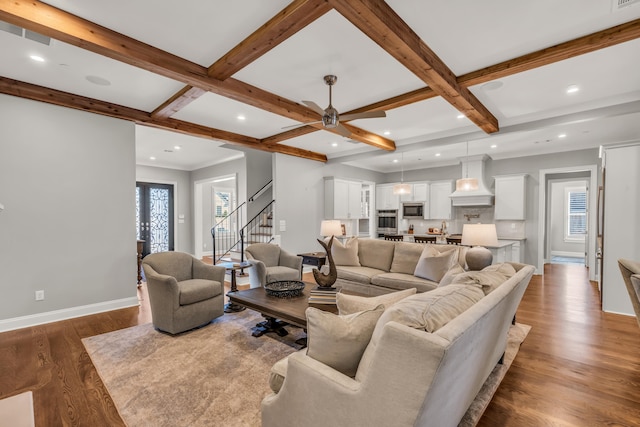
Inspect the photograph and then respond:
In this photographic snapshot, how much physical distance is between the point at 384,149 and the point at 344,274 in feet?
10.0

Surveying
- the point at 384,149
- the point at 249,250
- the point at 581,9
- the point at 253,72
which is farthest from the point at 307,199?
the point at 581,9

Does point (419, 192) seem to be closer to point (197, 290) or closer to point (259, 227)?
point (259, 227)

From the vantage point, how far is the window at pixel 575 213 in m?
9.30

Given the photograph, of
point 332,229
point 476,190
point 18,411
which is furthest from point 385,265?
point 18,411

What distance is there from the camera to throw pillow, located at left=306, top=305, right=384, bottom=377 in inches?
54.7

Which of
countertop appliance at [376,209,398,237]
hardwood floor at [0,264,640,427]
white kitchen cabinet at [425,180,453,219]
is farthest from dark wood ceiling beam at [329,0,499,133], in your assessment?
countertop appliance at [376,209,398,237]

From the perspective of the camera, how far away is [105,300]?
404 cm

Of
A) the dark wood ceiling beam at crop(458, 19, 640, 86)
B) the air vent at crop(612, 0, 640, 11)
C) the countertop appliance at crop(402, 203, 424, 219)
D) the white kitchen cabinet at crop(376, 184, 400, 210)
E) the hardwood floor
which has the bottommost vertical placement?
the hardwood floor

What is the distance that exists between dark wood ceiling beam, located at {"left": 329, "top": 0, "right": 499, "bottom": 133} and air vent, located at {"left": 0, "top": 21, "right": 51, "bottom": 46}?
2531 mm

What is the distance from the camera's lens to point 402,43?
7.80 feet

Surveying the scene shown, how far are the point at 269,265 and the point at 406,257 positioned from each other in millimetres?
2170

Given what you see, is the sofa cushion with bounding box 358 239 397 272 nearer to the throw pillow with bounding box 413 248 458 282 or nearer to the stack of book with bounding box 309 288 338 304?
the throw pillow with bounding box 413 248 458 282

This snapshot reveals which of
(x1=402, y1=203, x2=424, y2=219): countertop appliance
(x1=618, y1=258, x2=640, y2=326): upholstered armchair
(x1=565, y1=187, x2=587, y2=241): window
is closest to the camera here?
(x1=618, y1=258, x2=640, y2=326): upholstered armchair

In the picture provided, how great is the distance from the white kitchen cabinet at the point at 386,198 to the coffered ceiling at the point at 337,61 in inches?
142
